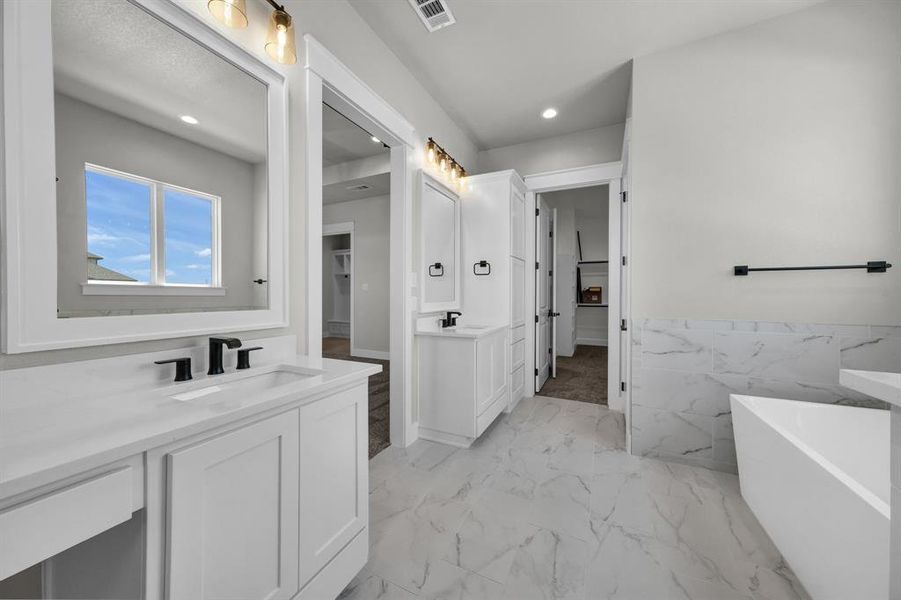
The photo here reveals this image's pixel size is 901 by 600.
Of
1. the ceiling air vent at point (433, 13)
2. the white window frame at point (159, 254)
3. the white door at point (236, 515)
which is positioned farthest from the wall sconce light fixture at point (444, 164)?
the white door at point (236, 515)

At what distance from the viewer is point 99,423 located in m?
0.78

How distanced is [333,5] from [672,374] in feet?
9.81

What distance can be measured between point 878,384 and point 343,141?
4193 millimetres

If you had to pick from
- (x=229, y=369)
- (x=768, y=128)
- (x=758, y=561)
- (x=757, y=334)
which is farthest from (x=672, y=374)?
(x=229, y=369)

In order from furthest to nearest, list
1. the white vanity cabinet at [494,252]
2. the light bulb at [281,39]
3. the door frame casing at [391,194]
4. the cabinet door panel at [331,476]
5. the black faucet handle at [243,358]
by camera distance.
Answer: the white vanity cabinet at [494,252] → the door frame casing at [391,194] → the light bulb at [281,39] → the black faucet handle at [243,358] → the cabinet door panel at [331,476]

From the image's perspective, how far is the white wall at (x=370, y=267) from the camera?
523 centimetres

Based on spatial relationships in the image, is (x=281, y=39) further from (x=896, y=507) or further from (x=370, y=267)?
(x=370, y=267)

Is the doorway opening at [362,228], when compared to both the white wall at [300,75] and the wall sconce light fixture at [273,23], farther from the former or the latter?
the wall sconce light fixture at [273,23]

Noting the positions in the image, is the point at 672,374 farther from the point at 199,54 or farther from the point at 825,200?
the point at 199,54

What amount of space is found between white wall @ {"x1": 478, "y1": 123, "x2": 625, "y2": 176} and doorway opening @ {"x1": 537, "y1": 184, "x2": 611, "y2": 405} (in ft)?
1.32

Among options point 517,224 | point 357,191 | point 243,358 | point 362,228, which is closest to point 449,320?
point 517,224

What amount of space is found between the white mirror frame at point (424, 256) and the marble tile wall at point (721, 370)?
146 centimetres

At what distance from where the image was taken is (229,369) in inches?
50.4

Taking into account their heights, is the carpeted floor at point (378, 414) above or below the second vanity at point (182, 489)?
below
